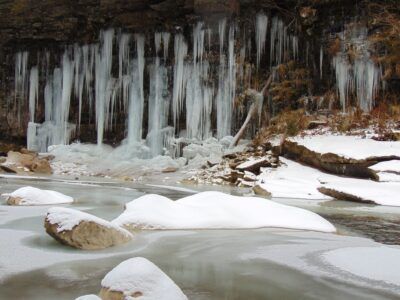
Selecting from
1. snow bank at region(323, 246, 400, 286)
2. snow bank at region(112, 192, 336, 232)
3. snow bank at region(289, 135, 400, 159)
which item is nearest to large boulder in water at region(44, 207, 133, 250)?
snow bank at region(112, 192, 336, 232)

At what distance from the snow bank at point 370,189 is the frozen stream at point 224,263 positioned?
14.3ft

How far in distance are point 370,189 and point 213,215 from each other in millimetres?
6366

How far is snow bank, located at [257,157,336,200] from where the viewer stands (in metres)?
13.0

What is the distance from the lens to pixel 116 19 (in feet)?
84.5

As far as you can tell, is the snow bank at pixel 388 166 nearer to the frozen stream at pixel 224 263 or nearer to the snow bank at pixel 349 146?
the snow bank at pixel 349 146

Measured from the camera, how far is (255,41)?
24.2 meters

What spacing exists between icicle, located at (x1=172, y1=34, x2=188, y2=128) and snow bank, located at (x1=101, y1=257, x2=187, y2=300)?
69.5 feet

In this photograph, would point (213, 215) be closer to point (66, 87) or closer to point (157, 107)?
point (157, 107)

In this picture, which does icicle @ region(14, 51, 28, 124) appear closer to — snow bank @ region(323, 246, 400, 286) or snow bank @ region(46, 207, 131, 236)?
snow bank @ region(46, 207, 131, 236)

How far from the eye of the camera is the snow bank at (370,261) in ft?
15.3

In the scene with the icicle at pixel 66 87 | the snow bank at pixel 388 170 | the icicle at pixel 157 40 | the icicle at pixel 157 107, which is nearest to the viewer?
the snow bank at pixel 388 170

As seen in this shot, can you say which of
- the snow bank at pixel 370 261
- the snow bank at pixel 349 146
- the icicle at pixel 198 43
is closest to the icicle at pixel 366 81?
the snow bank at pixel 349 146

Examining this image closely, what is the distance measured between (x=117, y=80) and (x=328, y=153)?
15086 millimetres

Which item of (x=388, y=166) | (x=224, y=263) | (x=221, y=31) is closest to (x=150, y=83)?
(x=221, y=31)
